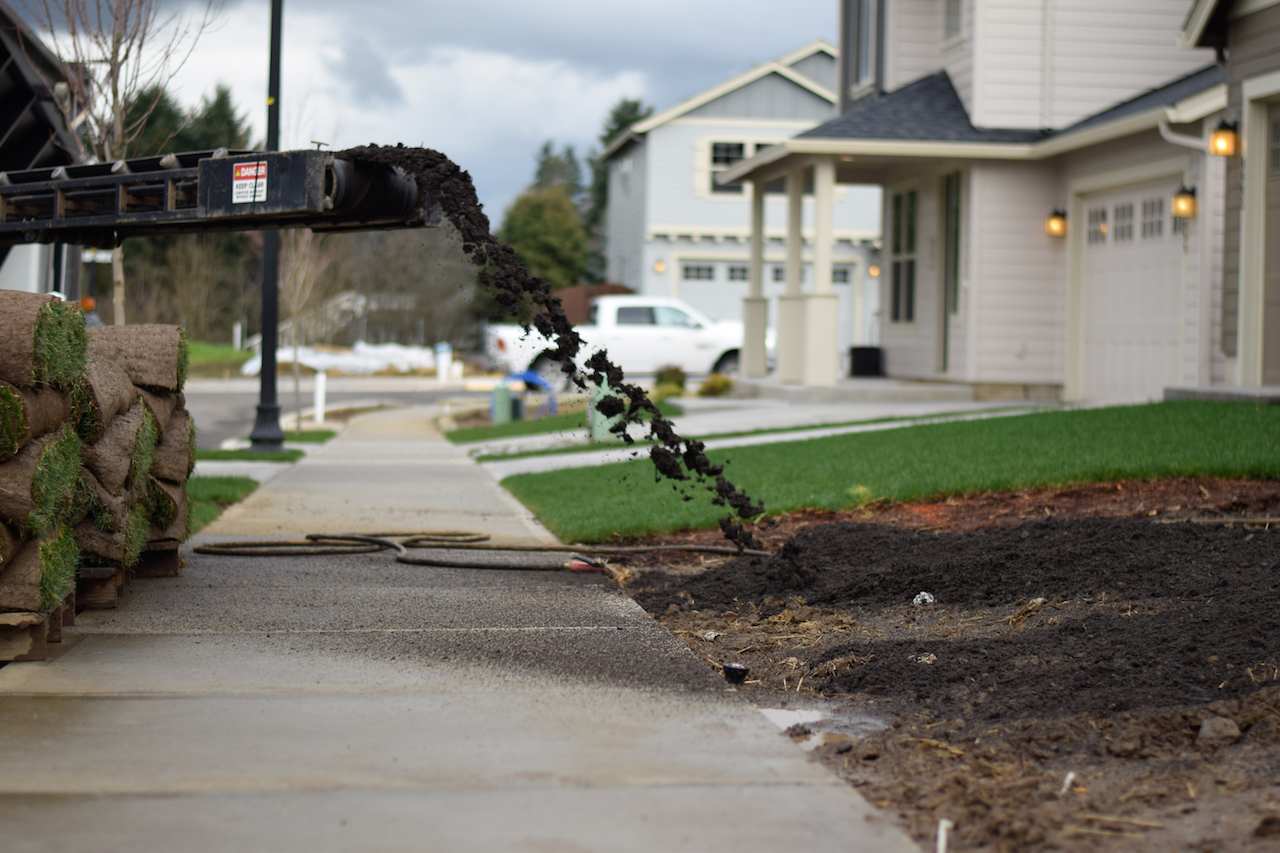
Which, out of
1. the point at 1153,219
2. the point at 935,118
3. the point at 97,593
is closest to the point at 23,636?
the point at 97,593

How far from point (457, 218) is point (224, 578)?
7.70 ft

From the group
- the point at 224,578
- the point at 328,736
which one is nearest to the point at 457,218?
the point at 224,578

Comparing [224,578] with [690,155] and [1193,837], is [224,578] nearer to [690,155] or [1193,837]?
[1193,837]

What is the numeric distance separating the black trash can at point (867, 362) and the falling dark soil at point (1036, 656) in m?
13.0

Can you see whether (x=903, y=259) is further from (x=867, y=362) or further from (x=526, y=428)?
(x=526, y=428)

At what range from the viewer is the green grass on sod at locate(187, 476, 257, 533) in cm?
920

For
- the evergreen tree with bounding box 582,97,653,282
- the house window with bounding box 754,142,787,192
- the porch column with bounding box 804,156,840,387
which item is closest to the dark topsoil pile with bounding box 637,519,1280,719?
the porch column with bounding box 804,156,840,387

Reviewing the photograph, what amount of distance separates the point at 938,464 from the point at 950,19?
11965 millimetres

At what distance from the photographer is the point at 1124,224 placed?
16438 mm

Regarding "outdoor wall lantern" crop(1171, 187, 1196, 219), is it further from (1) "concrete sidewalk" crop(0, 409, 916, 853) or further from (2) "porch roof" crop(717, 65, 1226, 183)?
(1) "concrete sidewalk" crop(0, 409, 916, 853)

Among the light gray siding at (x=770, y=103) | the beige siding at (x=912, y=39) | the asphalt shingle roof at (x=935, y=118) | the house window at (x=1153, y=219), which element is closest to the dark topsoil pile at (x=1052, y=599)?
the house window at (x=1153, y=219)

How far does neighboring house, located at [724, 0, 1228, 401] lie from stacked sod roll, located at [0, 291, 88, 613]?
43.6 ft

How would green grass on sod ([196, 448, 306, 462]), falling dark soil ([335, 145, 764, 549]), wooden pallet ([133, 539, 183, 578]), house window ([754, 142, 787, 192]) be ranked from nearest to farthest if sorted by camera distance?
falling dark soil ([335, 145, 764, 549]) < wooden pallet ([133, 539, 183, 578]) < green grass on sod ([196, 448, 306, 462]) < house window ([754, 142, 787, 192])

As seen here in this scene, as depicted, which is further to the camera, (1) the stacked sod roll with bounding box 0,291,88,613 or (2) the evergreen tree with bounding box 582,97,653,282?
(2) the evergreen tree with bounding box 582,97,653,282
